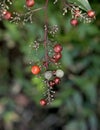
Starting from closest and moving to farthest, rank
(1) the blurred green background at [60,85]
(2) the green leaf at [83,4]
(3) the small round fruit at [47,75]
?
(3) the small round fruit at [47,75], (2) the green leaf at [83,4], (1) the blurred green background at [60,85]

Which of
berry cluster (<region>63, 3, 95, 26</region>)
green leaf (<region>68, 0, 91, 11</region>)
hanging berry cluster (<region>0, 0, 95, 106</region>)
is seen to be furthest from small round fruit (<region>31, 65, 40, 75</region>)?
green leaf (<region>68, 0, 91, 11</region>)

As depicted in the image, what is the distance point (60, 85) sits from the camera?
13.5 ft

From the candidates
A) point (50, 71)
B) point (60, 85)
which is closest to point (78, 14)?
point (50, 71)

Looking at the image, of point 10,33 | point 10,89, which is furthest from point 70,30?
point 10,89

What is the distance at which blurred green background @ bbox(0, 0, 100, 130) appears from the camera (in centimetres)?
348

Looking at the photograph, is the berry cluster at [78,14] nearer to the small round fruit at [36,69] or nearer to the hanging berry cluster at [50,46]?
the hanging berry cluster at [50,46]

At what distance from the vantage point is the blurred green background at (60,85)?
348 centimetres

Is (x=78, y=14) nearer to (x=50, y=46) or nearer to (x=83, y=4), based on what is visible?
(x=83, y=4)

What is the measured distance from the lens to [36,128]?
4648 mm

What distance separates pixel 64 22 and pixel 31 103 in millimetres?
1734

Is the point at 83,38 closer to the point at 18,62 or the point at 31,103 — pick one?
the point at 18,62

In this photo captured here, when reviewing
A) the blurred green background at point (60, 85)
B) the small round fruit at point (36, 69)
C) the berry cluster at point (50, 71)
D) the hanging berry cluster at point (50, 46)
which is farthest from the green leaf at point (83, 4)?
the blurred green background at point (60, 85)

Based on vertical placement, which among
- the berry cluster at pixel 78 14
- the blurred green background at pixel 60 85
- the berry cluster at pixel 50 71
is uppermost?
the berry cluster at pixel 78 14

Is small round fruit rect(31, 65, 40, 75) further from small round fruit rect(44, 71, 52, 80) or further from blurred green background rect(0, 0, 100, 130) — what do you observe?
blurred green background rect(0, 0, 100, 130)
